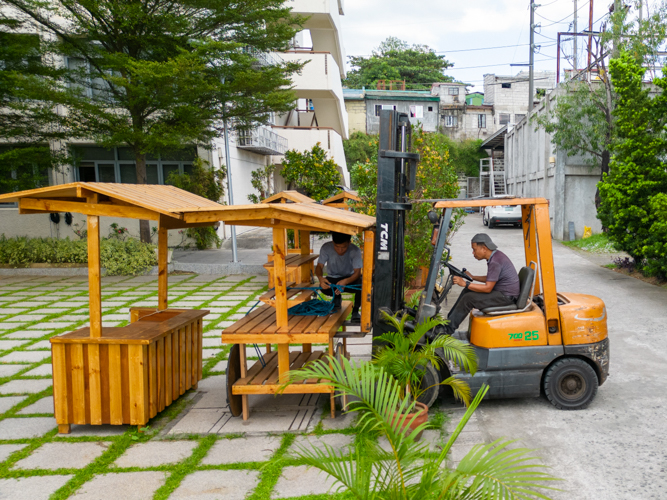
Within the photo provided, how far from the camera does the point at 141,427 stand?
17.1 ft

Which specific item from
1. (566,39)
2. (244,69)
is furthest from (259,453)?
(566,39)

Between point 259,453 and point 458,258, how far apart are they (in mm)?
13276

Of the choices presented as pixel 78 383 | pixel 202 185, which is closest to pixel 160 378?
pixel 78 383

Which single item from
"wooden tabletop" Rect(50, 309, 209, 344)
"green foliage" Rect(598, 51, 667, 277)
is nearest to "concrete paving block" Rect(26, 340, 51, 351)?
"wooden tabletop" Rect(50, 309, 209, 344)

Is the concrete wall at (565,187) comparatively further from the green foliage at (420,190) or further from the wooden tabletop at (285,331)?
the wooden tabletop at (285,331)

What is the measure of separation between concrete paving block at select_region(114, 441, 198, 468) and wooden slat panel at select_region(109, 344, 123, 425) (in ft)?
1.33

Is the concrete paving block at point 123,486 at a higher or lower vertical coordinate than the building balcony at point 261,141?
lower

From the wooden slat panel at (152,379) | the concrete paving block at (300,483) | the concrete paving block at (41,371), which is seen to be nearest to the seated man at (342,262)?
the wooden slat panel at (152,379)

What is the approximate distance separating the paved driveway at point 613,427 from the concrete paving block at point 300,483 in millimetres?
1605

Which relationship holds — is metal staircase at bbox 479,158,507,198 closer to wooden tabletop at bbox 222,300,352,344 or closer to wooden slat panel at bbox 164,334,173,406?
wooden tabletop at bbox 222,300,352,344

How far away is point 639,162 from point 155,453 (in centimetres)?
1228

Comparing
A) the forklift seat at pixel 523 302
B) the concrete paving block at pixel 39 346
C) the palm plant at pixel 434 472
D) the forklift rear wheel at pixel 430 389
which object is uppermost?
the forklift seat at pixel 523 302

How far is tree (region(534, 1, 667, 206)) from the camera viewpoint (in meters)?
18.2

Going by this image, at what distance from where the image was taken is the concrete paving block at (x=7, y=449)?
4824 mm
